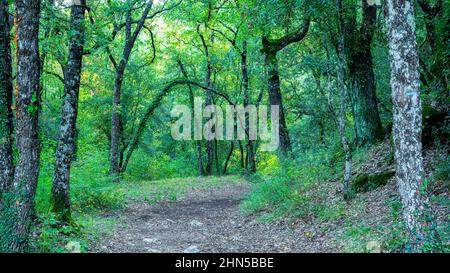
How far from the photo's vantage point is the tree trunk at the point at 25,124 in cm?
605

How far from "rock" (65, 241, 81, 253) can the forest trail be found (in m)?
0.52

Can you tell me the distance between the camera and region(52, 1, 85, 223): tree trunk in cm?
878

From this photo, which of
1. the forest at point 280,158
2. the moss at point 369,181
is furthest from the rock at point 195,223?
the moss at point 369,181

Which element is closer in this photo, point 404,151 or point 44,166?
point 404,151

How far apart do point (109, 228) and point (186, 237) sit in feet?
6.47

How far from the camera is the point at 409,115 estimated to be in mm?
5699

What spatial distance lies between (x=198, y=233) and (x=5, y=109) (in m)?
5.44

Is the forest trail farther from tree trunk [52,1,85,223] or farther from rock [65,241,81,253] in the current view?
tree trunk [52,1,85,223]

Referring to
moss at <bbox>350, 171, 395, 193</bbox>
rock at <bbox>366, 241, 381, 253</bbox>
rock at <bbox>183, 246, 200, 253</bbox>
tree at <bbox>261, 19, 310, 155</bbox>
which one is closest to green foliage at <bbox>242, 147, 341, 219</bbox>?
moss at <bbox>350, 171, 395, 193</bbox>

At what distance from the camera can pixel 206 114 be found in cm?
3084

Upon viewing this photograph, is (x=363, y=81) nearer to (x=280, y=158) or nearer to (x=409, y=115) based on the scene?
(x=280, y=158)
